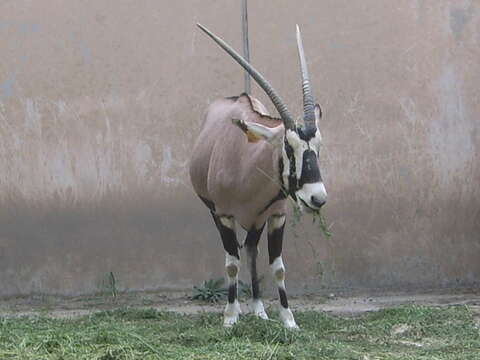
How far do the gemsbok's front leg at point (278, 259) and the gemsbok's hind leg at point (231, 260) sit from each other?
264 mm

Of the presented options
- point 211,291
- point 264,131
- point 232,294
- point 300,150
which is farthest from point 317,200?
point 211,291

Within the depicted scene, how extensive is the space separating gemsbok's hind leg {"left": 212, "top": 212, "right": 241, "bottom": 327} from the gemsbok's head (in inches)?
27.8

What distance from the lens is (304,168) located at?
563cm

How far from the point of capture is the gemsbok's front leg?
6359mm

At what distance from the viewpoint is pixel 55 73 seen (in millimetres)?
8047

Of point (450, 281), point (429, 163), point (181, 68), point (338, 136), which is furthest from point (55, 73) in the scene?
point (450, 281)

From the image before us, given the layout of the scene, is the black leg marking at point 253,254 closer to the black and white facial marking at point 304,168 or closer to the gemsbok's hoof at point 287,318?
the gemsbok's hoof at point 287,318

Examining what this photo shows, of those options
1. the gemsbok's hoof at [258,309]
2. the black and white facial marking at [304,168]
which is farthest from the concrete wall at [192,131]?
the black and white facial marking at [304,168]

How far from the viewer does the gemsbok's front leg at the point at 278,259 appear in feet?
20.9

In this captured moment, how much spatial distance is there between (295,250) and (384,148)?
1179 millimetres

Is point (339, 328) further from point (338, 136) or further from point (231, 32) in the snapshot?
point (231, 32)

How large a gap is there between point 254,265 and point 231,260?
261mm

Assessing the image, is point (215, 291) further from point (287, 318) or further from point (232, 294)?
point (287, 318)

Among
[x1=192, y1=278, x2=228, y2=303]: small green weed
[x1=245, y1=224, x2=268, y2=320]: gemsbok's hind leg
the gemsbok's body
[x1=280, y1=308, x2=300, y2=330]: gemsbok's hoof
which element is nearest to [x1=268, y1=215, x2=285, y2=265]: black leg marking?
the gemsbok's body
